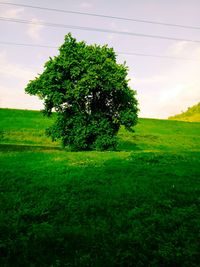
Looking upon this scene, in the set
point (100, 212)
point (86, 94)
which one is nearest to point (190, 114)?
point (86, 94)

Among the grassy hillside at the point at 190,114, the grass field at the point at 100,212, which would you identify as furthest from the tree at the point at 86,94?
the grassy hillside at the point at 190,114

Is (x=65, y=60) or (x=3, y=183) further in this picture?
(x=65, y=60)

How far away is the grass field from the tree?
10951mm

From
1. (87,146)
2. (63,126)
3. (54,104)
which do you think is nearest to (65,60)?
(54,104)

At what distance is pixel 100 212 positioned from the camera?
13164 millimetres

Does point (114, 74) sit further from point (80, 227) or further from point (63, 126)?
point (80, 227)

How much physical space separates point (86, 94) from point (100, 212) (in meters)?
22.1

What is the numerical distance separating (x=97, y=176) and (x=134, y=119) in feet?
61.2

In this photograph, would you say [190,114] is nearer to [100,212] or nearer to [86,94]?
[86,94]

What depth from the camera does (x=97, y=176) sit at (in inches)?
744

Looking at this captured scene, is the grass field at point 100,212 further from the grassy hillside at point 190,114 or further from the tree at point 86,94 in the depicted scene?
the grassy hillside at point 190,114

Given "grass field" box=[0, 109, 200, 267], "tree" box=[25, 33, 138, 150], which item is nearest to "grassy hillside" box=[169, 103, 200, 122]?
"tree" box=[25, 33, 138, 150]

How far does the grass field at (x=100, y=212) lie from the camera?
956cm

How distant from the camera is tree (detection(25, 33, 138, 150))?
1332 inches
